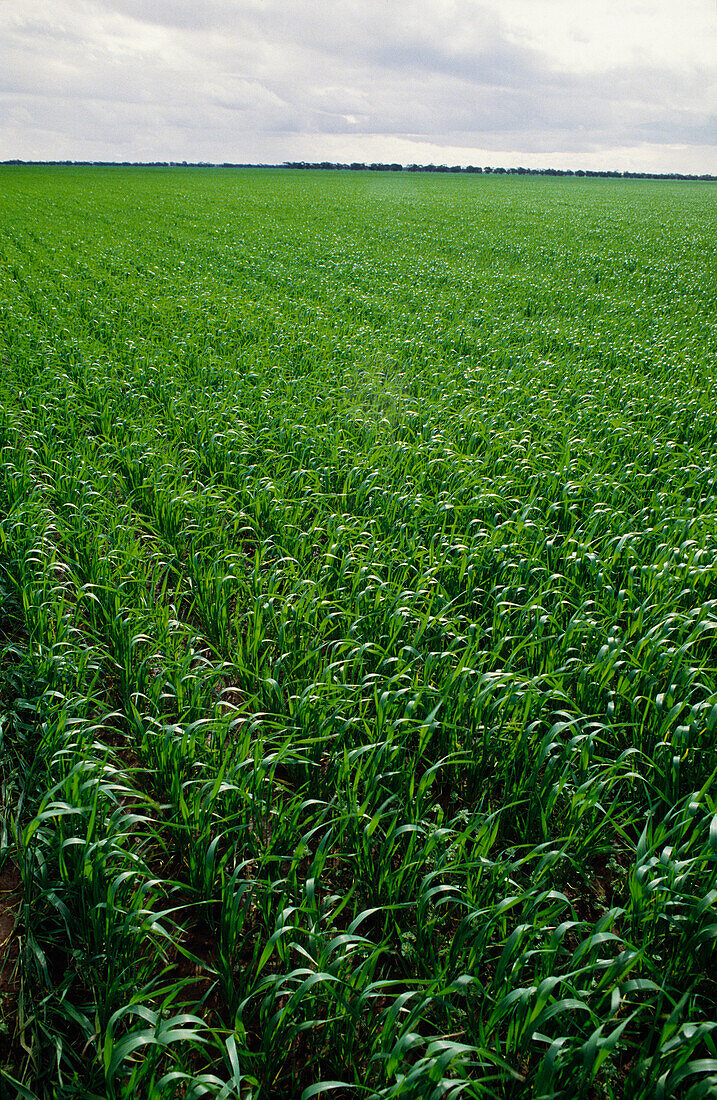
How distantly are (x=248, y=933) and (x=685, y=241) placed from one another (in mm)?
34365

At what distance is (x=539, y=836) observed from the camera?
3.13 meters

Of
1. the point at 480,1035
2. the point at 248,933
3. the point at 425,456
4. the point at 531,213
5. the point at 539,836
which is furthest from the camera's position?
the point at 531,213

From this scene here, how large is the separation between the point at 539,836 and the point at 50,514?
4612 millimetres

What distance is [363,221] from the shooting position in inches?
1323

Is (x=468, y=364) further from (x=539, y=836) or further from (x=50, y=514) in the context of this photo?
(x=539, y=836)

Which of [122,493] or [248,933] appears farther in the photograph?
[122,493]

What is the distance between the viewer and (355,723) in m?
3.49

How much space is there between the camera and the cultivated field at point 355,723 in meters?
2.27

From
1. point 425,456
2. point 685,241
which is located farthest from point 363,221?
point 425,456

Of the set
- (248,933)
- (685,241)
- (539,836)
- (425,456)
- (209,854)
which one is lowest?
(248,933)

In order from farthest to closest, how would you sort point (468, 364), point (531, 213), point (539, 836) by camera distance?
1. point (531, 213)
2. point (468, 364)
3. point (539, 836)

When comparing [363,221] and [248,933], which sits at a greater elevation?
[363,221]

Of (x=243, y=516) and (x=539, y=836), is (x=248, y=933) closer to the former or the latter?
(x=539, y=836)

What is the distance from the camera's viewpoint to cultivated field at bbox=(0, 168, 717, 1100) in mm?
2266
